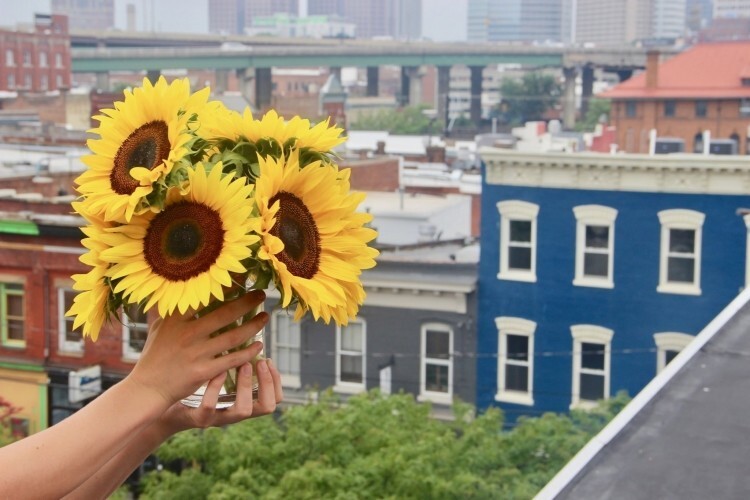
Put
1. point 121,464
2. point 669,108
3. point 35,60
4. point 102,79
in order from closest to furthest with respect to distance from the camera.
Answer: point 121,464, point 669,108, point 35,60, point 102,79

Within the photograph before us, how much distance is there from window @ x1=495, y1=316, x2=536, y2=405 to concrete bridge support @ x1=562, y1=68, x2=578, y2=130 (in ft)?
311

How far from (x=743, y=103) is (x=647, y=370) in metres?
52.6

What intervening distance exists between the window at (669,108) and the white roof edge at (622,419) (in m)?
62.9

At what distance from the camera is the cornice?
21141 millimetres

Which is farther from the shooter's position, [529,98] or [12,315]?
[529,98]

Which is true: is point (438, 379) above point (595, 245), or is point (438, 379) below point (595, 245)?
below

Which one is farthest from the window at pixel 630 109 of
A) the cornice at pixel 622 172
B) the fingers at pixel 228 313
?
the fingers at pixel 228 313

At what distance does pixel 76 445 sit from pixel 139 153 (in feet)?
1.97

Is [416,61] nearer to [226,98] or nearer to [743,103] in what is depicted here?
[743,103]

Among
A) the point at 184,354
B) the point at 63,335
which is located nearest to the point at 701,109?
the point at 63,335

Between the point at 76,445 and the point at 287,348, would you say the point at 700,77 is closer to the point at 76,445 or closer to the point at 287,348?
the point at 287,348

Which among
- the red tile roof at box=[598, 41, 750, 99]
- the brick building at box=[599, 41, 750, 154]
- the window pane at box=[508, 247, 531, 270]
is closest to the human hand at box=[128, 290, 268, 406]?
the window pane at box=[508, 247, 531, 270]

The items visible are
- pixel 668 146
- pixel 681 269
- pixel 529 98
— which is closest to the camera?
pixel 681 269

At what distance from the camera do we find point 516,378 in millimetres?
22469
